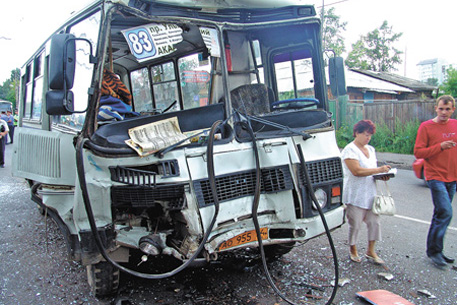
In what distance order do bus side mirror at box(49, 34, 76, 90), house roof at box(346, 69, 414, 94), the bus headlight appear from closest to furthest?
bus side mirror at box(49, 34, 76, 90) → the bus headlight → house roof at box(346, 69, 414, 94)

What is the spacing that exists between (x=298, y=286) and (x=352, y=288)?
556 mm

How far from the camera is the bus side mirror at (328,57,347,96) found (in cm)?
436

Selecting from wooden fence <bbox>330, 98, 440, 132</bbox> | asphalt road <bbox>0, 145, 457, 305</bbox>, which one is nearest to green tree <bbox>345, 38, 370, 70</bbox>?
wooden fence <bbox>330, 98, 440, 132</bbox>

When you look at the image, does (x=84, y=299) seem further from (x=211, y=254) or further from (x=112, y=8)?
(x=112, y=8)

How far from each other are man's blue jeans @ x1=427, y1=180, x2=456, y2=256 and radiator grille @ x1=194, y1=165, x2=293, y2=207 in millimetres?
2203

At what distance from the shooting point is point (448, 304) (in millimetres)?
3387

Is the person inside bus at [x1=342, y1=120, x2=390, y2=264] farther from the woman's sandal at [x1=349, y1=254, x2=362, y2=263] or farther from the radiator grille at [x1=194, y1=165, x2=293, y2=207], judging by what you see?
the radiator grille at [x1=194, y1=165, x2=293, y2=207]

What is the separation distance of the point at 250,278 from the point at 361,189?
1.70m

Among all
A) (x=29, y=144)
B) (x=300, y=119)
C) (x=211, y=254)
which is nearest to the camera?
(x=211, y=254)

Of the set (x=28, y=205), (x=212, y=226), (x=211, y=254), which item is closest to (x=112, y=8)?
(x=212, y=226)

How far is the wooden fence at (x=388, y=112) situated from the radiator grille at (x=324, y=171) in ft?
36.7

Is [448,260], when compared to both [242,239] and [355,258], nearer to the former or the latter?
[355,258]

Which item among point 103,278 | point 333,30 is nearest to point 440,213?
point 103,278

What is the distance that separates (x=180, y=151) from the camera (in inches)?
119
